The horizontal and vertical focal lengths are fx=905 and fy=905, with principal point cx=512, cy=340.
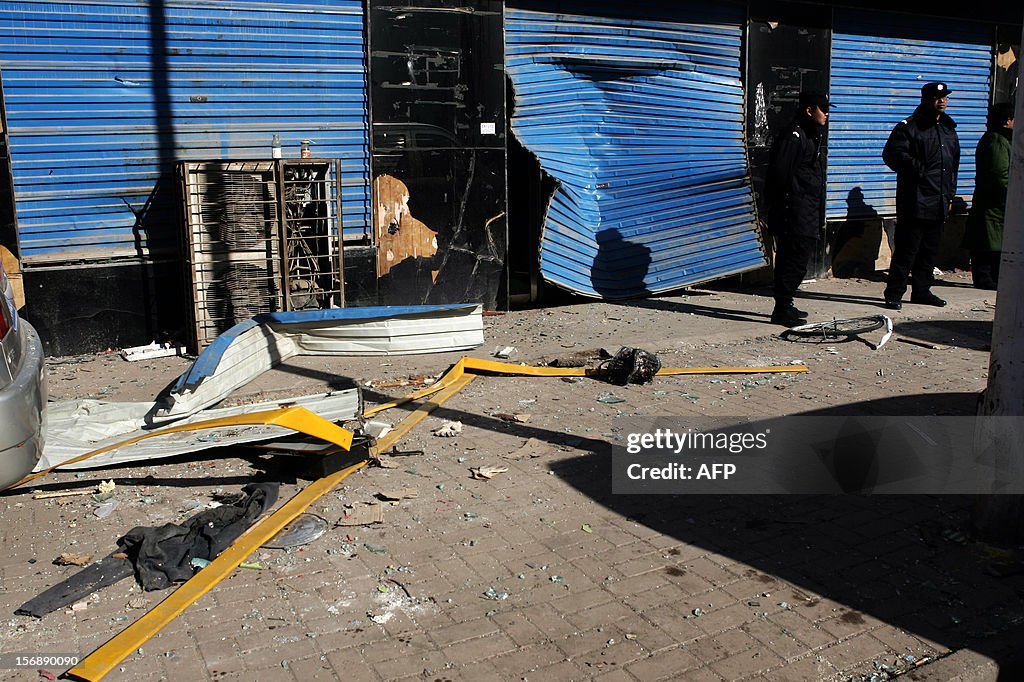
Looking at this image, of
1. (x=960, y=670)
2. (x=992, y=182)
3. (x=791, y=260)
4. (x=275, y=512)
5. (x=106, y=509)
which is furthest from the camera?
(x=992, y=182)

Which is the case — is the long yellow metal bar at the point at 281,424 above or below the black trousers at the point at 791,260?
below

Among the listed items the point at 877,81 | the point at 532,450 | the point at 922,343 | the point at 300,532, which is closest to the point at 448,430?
the point at 532,450

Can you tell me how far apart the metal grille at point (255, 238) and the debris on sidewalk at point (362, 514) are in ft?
12.2

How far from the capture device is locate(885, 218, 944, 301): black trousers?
9664 millimetres

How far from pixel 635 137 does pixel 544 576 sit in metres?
7.43

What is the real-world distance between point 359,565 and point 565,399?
2835mm

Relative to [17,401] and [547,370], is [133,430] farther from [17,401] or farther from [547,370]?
[547,370]

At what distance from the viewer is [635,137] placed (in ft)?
34.2

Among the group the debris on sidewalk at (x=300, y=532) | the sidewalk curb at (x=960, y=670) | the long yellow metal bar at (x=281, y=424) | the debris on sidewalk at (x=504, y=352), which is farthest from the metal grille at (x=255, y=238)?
the sidewalk curb at (x=960, y=670)

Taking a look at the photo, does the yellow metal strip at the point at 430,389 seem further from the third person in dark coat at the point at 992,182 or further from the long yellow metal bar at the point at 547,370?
the third person in dark coat at the point at 992,182

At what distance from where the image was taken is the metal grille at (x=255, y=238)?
25.5 ft

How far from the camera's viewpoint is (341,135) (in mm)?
8727

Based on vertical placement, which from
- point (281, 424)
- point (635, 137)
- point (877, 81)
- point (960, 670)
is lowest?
point (960, 670)

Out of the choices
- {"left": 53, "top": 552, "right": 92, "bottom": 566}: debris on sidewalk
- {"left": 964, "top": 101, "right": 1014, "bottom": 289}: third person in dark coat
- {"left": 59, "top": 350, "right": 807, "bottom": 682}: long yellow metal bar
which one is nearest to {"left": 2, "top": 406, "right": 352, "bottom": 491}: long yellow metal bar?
{"left": 59, "top": 350, "right": 807, "bottom": 682}: long yellow metal bar
